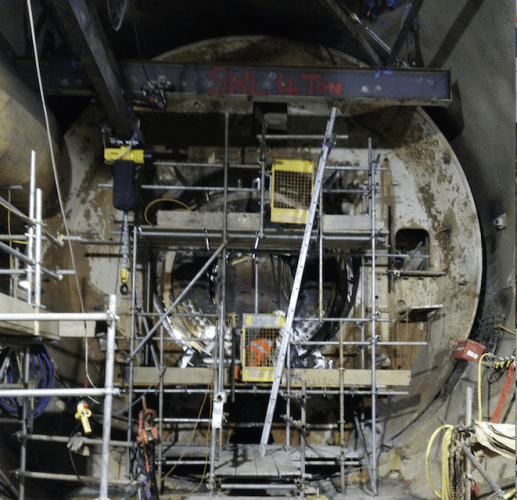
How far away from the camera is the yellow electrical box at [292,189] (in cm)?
629

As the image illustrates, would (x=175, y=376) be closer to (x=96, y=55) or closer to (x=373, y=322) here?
(x=373, y=322)

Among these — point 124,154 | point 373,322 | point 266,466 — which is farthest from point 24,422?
point 373,322

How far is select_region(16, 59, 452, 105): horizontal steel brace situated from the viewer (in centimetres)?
591

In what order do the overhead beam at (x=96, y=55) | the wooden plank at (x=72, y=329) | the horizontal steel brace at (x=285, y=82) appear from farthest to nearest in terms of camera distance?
1. the horizontal steel brace at (x=285, y=82)
2. the wooden plank at (x=72, y=329)
3. the overhead beam at (x=96, y=55)

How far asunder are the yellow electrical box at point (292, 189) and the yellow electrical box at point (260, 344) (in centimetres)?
111

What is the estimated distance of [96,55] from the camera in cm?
498

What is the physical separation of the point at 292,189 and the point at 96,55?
8.78ft

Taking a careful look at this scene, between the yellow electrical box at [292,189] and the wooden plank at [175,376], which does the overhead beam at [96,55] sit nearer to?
the yellow electrical box at [292,189]

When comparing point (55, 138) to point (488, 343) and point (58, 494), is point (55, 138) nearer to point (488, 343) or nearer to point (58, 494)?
point (58, 494)

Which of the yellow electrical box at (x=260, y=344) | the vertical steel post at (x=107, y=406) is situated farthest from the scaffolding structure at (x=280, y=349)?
the vertical steel post at (x=107, y=406)

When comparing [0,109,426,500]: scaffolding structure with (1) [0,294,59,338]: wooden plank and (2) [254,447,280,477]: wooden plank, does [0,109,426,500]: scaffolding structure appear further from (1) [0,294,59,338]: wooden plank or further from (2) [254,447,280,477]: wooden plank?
(1) [0,294,59,338]: wooden plank

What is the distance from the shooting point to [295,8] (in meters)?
6.94

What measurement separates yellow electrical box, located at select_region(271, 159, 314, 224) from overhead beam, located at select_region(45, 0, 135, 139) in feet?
5.64

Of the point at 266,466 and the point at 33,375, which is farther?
the point at 266,466
